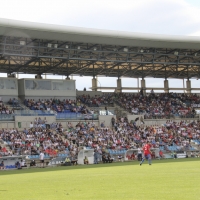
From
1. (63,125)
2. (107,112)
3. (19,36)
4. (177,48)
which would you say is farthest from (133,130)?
(19,36)

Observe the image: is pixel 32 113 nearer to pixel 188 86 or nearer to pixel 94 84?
pixel 94 84

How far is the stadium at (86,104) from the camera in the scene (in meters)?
44.8

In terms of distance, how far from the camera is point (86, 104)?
61.2 metres

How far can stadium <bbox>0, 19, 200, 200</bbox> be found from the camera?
44781mm

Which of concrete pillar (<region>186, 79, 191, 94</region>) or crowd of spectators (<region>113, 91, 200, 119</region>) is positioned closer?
crowd of spectators (<region>113, 91, 200, 119</region>)

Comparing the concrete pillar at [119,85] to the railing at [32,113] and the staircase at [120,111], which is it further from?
the railing at [32,113]

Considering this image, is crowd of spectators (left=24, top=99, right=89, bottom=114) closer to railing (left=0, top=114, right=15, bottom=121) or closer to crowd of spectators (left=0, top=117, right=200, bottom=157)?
crowd of spectators (left=0, top=117, right=200, bottom=157)

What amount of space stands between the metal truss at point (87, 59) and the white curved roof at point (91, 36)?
1966 millimetres

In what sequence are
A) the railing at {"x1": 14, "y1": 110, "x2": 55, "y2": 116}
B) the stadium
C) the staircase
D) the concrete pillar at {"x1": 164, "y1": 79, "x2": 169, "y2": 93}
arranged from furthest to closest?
1. the concrete pillar at {"x1": 164, "y1": 79, "x2": 169, "y2": 93}
2. the staircase
3. the railing at {"x1": 14, "y1": 110, "x2": 55, "y2": 116}
4. the stadium

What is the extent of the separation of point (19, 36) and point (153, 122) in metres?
20.3

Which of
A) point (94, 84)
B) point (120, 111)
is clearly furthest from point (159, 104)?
point (94, 84)

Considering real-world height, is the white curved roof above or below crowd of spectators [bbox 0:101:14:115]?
above

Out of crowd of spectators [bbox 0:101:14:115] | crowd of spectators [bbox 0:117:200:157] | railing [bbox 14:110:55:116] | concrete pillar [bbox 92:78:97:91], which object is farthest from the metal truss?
crowd of spectators [bbox 0:117:200:157]

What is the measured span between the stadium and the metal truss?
0.12 metres
